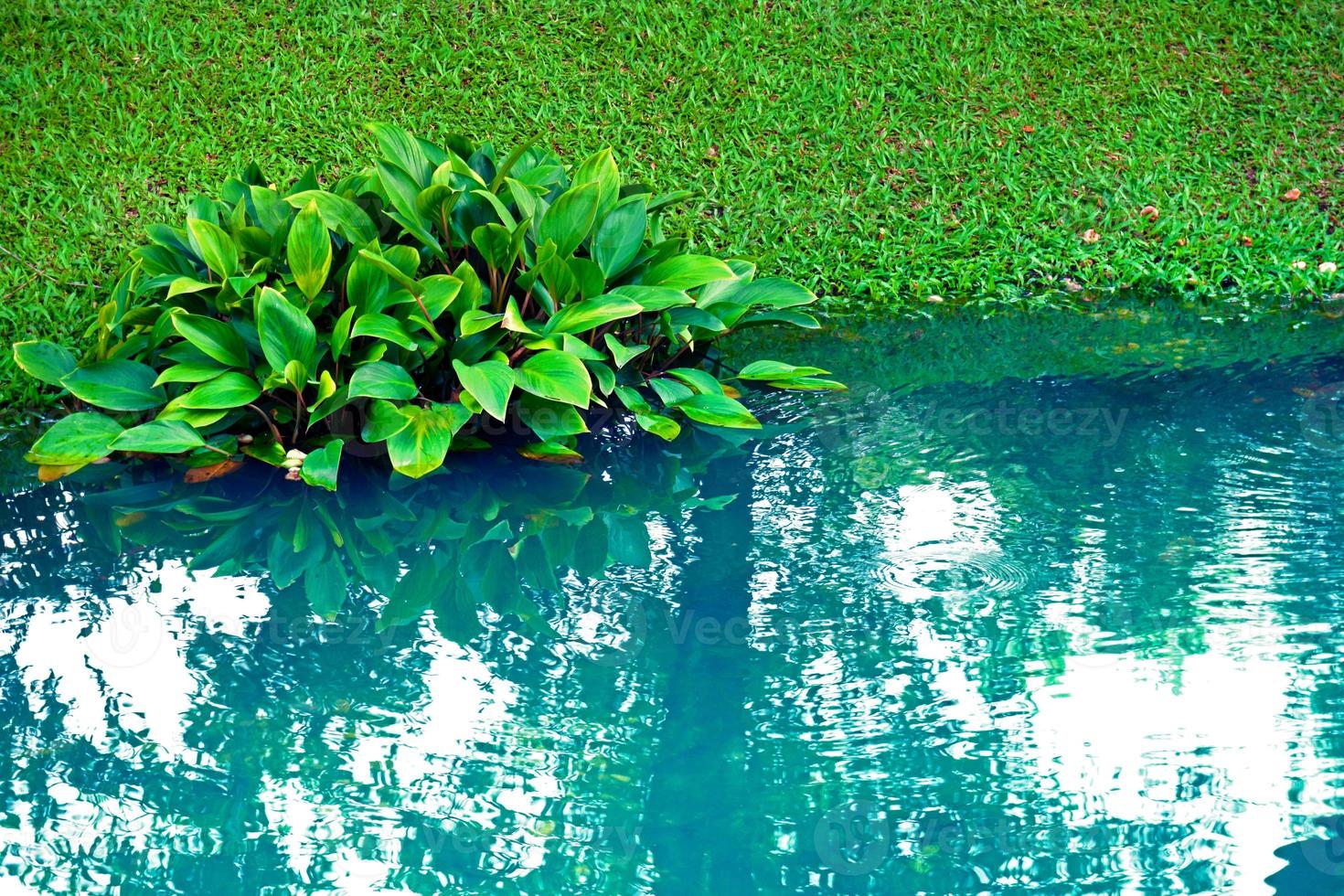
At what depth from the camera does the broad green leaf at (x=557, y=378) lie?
3730 millimetres

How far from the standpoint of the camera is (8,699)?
2684 mm

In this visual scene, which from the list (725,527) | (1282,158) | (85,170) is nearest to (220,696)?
(725,527)

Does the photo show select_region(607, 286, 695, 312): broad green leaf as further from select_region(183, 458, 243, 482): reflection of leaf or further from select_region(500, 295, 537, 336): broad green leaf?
select_region(183, 458, 243, 482): reflection of leaf

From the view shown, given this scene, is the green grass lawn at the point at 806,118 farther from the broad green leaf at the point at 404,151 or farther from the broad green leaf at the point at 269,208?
the broad green leaf at the point at 404,151

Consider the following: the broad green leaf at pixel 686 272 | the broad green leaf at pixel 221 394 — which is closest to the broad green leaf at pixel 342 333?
the broad green leaf at pixel 221 394

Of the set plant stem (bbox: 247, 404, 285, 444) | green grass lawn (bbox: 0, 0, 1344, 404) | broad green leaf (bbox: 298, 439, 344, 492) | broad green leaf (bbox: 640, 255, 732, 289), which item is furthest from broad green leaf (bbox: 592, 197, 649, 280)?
green grass lawn (bbox: 0, 0, 1344, 404)

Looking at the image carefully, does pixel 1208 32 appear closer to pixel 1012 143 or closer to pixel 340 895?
pixel 1012 143

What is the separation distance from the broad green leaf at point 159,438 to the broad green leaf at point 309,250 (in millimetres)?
590

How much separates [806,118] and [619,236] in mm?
2681

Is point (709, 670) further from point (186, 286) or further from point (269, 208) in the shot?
point (269, 208)

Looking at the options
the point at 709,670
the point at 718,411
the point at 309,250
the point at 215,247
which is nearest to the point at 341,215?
the point at 309,250

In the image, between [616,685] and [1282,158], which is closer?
[616,685]

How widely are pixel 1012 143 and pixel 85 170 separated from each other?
464 cm

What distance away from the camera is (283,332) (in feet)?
12.5
